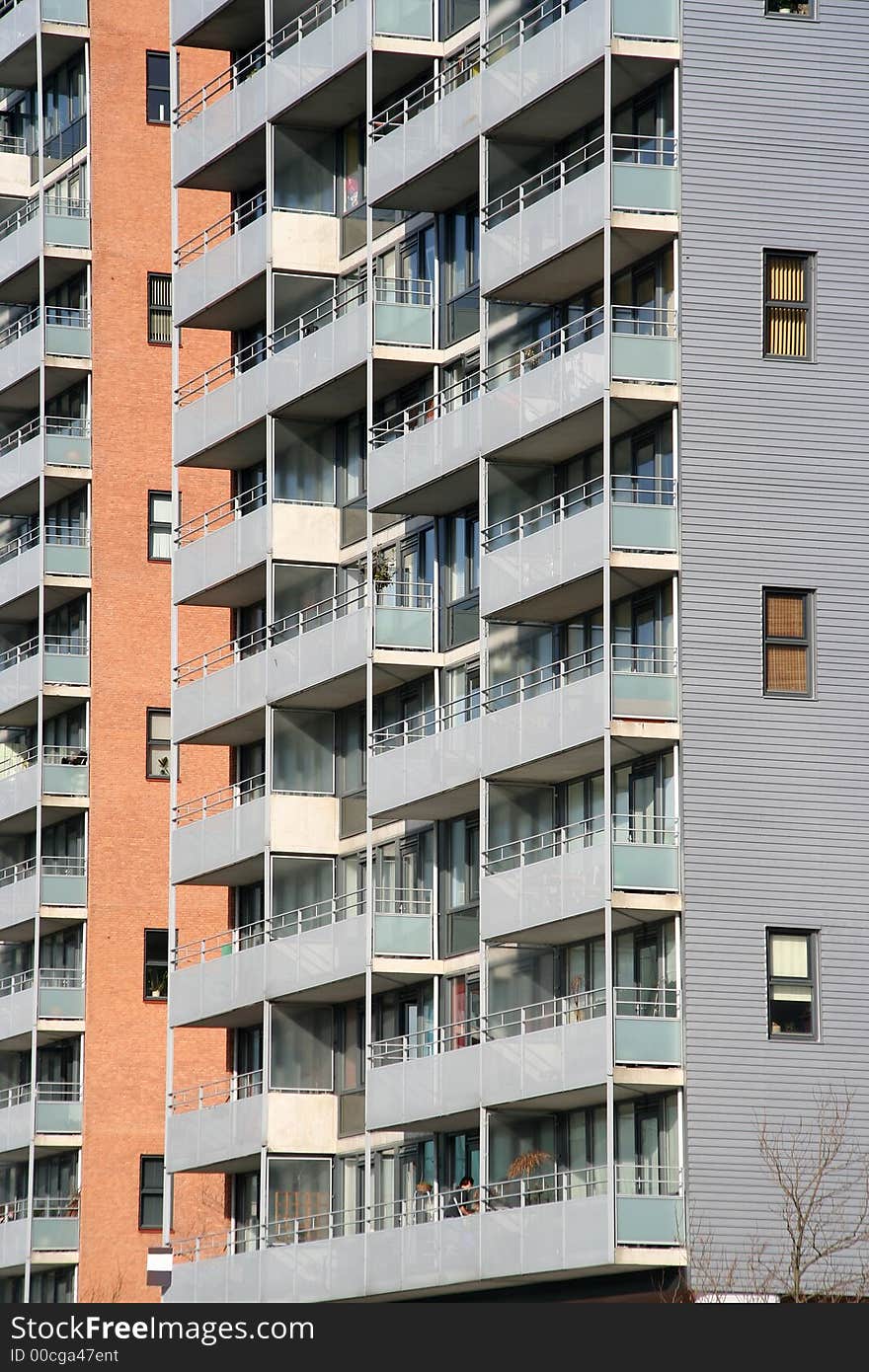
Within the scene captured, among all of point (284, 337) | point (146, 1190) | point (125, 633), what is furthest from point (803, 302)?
point (146, 1190)

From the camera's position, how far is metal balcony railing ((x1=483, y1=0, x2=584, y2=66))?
52719 millimetres

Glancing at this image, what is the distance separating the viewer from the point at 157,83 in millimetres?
78188

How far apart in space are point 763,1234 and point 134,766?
32.2 m

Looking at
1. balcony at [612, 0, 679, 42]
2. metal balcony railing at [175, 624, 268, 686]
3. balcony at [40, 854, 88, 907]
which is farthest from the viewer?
balcony at [40, 854, 88, 907]

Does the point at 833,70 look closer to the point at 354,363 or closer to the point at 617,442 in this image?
the point at 617,442

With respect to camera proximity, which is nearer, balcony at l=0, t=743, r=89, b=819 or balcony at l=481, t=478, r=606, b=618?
balcony at l=481, t=478, r=606, b=618

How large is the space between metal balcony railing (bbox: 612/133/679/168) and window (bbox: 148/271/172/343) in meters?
27.8

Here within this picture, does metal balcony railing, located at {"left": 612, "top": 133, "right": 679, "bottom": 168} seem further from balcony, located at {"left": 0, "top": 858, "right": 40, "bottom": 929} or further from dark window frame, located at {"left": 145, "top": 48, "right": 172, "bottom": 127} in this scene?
balcony, located at {"left": 0, "top": 858, "right": 40, "bottom": 929}

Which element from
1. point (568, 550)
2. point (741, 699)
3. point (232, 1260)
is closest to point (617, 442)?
point (568, 550)

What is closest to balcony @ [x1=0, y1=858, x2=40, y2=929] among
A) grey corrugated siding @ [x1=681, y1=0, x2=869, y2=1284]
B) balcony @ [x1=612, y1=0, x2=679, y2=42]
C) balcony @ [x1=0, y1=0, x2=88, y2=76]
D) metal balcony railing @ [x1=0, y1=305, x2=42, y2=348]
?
metal balcony railing @ [x1=0, y1=305, x2=42, y2=348]

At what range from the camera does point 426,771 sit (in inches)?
2128

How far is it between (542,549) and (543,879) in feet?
18.2

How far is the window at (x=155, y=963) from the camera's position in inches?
2943

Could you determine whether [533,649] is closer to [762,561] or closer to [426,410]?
[762,561]
